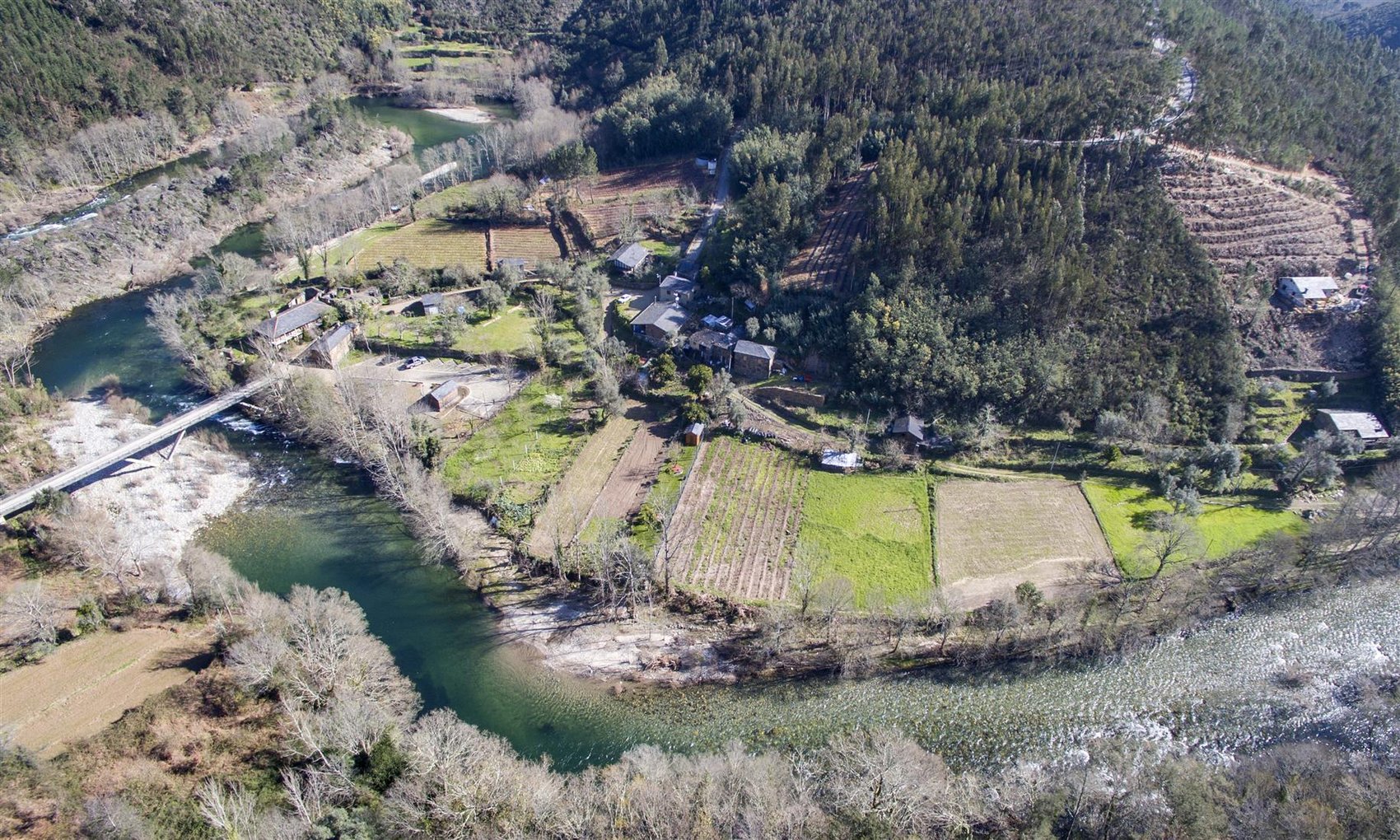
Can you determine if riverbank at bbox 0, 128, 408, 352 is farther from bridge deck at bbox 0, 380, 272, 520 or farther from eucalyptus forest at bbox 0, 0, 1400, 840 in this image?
bridge deck at bbox 0, 380, 272, 520

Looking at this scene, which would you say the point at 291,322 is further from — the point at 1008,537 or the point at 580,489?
the point at 1008,537

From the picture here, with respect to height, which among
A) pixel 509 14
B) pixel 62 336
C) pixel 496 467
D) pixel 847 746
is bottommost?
pixel 847 746

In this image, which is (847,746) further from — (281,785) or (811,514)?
(281,785)

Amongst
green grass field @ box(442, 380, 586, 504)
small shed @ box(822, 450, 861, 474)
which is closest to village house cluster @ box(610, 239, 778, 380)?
green grass field @ box(442, 380, 586, 504)

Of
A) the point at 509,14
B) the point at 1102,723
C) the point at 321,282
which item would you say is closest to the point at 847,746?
the point at 1102,723

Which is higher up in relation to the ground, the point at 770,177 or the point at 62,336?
the point at 770,177

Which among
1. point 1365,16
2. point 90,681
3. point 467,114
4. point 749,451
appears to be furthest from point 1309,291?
point 467,114
